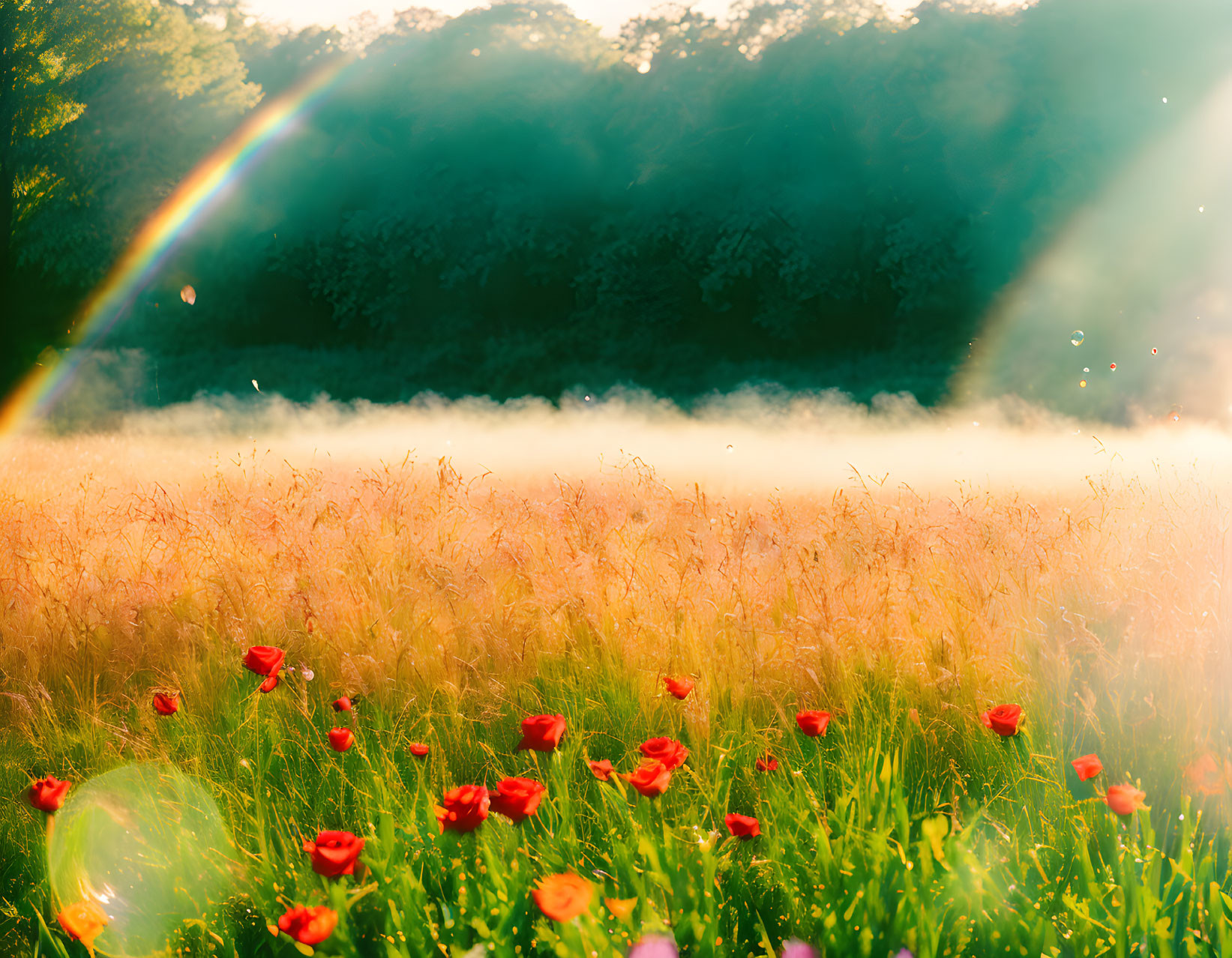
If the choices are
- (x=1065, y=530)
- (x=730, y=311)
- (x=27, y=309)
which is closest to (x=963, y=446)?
(x=1065, y=530)

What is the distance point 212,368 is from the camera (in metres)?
15.4

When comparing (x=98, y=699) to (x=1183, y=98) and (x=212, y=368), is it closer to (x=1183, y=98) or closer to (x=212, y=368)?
(x=212, y=368)

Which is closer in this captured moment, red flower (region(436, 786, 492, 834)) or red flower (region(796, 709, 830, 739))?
red flower (region(436, 786, 492, 834))

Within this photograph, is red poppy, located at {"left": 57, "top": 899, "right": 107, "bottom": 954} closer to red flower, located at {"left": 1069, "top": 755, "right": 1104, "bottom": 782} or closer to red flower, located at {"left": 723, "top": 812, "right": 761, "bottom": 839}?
red flower, located at {"left": 723, "top": 812, "right": 761, "bottom": 839}

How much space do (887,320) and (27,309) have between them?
48.0 feet

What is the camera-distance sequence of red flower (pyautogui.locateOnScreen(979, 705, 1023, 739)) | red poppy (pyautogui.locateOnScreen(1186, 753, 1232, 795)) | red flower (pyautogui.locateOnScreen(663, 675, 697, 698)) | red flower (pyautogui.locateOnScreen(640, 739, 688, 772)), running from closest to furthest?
red flower (pyautogui.locateOnScreen(640, 739, 688, 772)) < red flower (pyautogui.locateOnScreen(979, 705, 1023, 739)) < red poppy (pyautogui.locateOnScreen(1186, 753, 1232, 795)) < red flower (pyautogui.locateOnScreen(663, 675, 697, 698))

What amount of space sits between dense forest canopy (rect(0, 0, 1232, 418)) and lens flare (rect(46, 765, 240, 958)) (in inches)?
531

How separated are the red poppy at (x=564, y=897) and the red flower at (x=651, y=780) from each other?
0.15 m

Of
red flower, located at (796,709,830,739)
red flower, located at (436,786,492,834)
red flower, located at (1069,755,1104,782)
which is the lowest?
red flower, located at (1069,755,1104,782)

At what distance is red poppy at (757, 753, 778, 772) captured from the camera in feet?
4.89

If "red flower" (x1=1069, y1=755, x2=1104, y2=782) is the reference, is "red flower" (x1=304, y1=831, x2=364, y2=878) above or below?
above

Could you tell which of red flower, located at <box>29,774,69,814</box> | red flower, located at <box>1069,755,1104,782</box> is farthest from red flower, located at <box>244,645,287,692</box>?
red flower, located at <box>1069,755,1104,782</box>

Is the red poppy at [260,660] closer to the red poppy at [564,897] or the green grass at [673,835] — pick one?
the green grass at [673,835]

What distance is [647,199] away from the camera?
1634 cm
